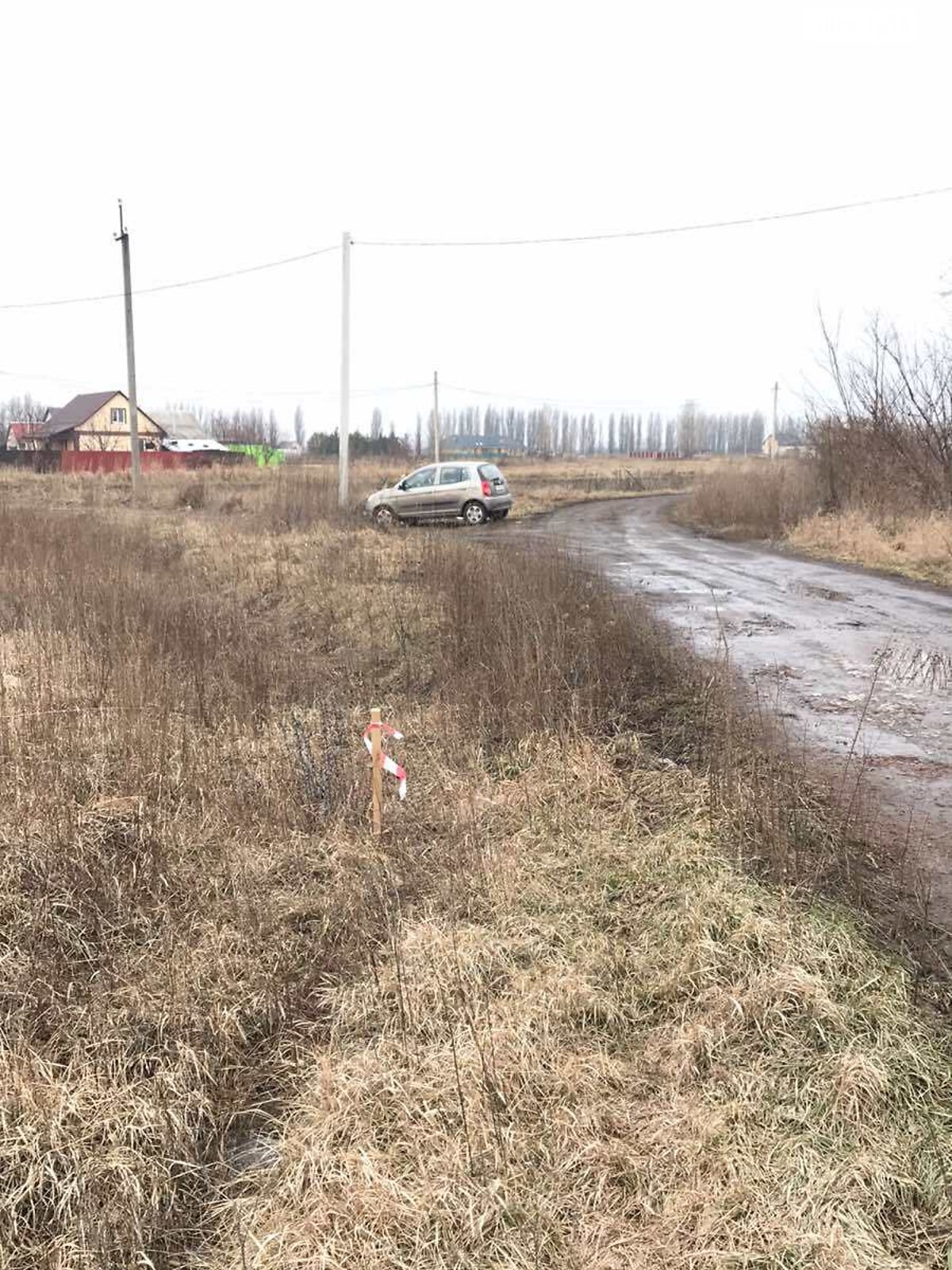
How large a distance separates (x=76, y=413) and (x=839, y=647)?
72929 mm

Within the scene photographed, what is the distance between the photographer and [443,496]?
739 inches

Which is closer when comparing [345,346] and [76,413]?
[345,346]

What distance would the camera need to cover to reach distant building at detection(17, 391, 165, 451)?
6272 centimetres

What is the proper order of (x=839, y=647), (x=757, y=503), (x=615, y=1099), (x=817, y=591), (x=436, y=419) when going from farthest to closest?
(x=436, y=419) < (x=757, y=503) < (x=817, y=591) < (x=839, y=647) < (x=615, y=1099)

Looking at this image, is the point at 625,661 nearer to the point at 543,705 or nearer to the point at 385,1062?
the point at 543,705

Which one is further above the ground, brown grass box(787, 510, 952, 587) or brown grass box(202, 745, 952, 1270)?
brown grass box(787, 510, 952, 587)

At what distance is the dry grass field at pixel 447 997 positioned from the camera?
1.99 metres

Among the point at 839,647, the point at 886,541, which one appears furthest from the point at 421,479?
the point at 839,647

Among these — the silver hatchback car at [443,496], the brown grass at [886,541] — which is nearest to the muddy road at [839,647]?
the brown grass at [886,541]

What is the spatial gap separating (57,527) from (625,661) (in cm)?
924

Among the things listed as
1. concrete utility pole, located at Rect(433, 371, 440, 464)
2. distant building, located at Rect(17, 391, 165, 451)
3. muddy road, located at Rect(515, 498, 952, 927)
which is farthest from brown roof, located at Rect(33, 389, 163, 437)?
muddy road, located at Rect(515, 498, 952, 927)

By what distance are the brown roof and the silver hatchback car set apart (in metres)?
54.7

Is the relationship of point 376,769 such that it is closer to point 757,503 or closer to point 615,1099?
point 615,1099

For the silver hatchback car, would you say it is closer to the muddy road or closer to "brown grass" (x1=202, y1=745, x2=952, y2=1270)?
the muddy road
